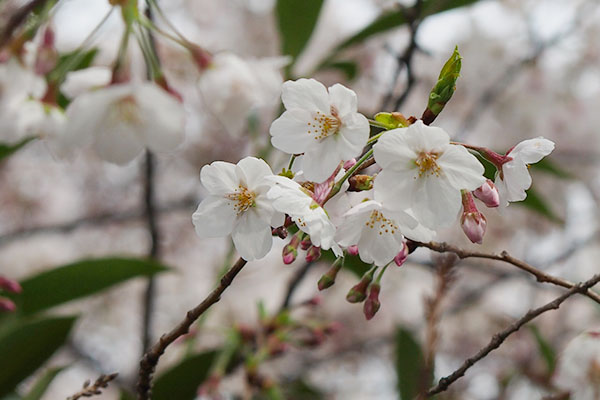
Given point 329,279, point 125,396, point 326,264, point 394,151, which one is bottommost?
point 326,264

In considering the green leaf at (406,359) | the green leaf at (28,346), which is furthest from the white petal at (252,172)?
the green leaf at (406,359)

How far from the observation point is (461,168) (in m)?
0.43

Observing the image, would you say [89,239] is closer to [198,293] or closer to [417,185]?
[198,293]

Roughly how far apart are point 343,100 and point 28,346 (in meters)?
0.60

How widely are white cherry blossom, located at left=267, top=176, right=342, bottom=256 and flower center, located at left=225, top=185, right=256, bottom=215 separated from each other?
0.04 meters

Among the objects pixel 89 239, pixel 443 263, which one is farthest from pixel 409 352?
pixel 89 239

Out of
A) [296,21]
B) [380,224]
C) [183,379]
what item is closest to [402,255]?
[380,224]

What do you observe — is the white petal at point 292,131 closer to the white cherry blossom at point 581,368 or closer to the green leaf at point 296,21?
the white cherry blossom at point 581,368

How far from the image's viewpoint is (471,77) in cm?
233

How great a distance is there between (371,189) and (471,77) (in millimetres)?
2003

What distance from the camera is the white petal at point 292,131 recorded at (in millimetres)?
459

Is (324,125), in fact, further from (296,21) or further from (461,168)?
(296,21)

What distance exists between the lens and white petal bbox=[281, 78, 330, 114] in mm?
460

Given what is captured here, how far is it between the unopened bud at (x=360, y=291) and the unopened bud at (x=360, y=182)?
0.25 ft
